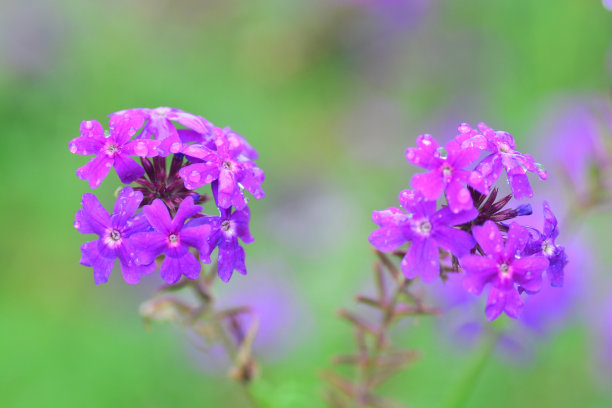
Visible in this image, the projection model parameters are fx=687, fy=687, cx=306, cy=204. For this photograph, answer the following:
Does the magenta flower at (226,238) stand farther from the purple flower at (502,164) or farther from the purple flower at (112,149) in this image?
the purple flower at (502,164)

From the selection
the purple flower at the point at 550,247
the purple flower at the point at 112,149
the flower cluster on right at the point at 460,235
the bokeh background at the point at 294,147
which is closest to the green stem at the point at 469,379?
the bokeh background at the point at 294,147

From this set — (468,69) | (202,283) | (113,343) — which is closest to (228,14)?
(468,69)

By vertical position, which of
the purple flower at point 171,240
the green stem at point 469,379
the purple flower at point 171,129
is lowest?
the green stem at point 469,379

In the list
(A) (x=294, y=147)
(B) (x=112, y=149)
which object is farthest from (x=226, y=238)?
(A) (x=294, y=147)

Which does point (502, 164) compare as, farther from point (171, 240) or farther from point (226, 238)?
point (171, 240)

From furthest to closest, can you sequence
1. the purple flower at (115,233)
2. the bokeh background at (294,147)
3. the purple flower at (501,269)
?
the bokeh background at (294,147) → the purple flower at (115,233) → the purple flower at (501,269)

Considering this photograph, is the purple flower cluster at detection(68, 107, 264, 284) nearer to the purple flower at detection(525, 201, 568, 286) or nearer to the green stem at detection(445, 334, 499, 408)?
the purple flower at detection(525, 201, 568, 286)

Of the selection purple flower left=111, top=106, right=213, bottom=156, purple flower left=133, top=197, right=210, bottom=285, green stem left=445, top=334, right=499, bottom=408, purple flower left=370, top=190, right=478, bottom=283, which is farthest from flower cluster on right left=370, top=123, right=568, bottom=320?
green stem left=445, top=334, right=499, bottom=408
